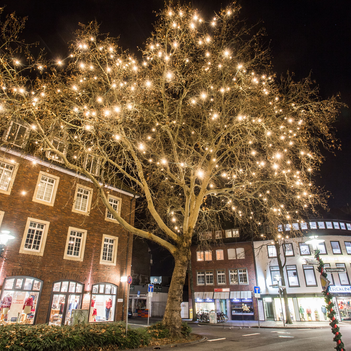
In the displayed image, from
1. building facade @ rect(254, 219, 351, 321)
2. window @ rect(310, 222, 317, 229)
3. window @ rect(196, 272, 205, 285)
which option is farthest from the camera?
window @ rect(196, 272, 205, 285)

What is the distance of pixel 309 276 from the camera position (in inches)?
1098

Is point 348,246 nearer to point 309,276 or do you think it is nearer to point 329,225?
point 329,225

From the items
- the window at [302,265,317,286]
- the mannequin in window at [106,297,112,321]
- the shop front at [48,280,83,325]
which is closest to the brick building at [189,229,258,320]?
the window at [302,265,317,286]

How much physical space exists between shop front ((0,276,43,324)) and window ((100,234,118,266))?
467 centimetres

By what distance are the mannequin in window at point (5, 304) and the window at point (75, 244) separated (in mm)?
3433

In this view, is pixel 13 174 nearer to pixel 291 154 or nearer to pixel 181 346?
pixel 181 346

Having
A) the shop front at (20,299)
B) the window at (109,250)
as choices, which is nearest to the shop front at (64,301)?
the shop front at (20,299)

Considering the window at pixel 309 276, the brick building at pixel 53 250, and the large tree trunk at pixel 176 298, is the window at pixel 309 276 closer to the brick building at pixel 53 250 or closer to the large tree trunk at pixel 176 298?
the brick building at pixel 53 250

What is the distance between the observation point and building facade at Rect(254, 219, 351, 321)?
87.0 feet

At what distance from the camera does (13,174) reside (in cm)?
1443

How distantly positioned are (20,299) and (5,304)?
69 centimetres

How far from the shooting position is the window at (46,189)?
1539 cm

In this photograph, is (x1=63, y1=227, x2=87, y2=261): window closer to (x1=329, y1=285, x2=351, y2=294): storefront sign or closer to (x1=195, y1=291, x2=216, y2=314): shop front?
(x1=195, y1=291, x2=216, y2=314): shop front

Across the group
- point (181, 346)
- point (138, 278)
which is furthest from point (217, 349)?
point (138, 278)
